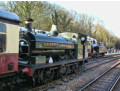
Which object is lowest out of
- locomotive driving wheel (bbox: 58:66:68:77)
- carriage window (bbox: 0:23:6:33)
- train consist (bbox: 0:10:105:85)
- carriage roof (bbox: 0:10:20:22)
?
locomotive driving wheel (bbox: 58:66:68:77)

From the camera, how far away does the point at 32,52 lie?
604 cm

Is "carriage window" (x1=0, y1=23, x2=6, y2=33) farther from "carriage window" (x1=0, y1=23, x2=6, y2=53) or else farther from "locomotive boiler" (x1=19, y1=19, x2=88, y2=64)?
"locomotive boiler" (x1=19, y1=19, x2=88, y2=64)

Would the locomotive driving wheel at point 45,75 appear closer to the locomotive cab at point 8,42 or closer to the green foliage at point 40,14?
the locomotive cab at point 8,42

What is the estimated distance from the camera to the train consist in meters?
4.20

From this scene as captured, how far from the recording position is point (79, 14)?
47.7 metres

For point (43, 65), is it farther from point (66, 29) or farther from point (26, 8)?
point (66, 29)

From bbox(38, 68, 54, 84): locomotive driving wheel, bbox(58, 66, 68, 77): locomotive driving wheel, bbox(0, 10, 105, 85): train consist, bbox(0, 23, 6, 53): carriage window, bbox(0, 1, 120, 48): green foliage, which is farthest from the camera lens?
bbox(0, 1, 120, 48): green foliage

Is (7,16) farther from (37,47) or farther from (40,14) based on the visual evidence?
(40,14)

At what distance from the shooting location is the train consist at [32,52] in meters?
4.20

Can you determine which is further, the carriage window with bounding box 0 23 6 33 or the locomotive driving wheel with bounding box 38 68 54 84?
the locomotive driving wheel with bounding box 38 68 54 84

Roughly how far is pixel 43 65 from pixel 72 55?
3.87 m

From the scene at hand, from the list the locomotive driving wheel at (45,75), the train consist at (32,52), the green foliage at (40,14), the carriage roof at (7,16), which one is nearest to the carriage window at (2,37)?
the train consist at (32,52)

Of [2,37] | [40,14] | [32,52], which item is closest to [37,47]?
[32,52]

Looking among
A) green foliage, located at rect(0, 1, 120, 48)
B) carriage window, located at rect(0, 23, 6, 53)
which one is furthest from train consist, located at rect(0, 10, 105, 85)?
green foliage, located at rect(0, 1, 120, 48)
